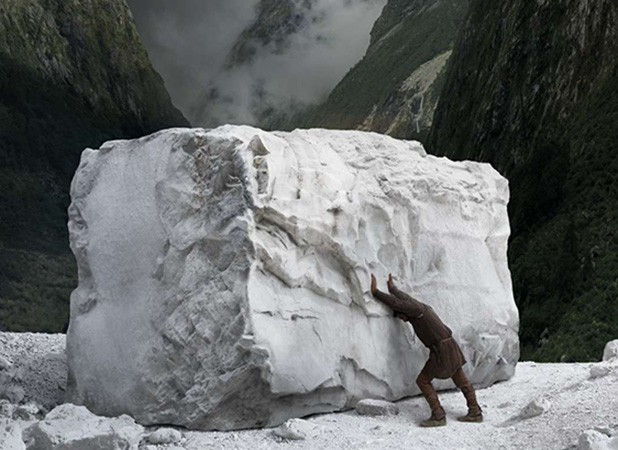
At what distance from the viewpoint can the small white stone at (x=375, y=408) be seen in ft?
22.1

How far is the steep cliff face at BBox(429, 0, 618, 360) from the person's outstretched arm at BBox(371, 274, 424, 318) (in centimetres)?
1489

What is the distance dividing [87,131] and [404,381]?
26927mm

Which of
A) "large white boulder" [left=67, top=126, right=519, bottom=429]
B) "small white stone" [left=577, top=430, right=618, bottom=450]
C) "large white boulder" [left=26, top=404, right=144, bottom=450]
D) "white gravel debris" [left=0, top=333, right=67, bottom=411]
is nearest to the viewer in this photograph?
"small white stone" [left=577, top=430, right=618, bottom=450]

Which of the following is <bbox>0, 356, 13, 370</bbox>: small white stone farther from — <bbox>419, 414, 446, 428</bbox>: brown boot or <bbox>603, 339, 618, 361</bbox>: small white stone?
<bbox>603, 339, 618, 361</bbox>: small white stone

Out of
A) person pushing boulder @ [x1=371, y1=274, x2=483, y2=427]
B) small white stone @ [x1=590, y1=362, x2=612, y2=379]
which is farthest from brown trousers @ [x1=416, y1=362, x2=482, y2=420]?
small white stone @ [x1=590, y1=362, x2=612, y2=379]

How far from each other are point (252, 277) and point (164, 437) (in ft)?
4.83

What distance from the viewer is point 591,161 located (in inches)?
1073

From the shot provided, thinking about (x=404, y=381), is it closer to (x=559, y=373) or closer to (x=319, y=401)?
(x=319, y=401)

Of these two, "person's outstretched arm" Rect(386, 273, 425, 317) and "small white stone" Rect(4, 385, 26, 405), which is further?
"small white stone" Rect(4, 385, 26, 405)

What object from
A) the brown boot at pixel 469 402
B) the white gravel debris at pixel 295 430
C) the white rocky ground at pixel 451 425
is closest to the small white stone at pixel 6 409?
the white rocky ground at pixel 451 425

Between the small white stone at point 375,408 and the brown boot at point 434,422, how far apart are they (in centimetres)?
35

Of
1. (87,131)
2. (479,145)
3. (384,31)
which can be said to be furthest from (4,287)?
(384,31)

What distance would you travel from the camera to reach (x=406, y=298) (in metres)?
7.14

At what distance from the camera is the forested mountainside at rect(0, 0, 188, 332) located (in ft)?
75.1
